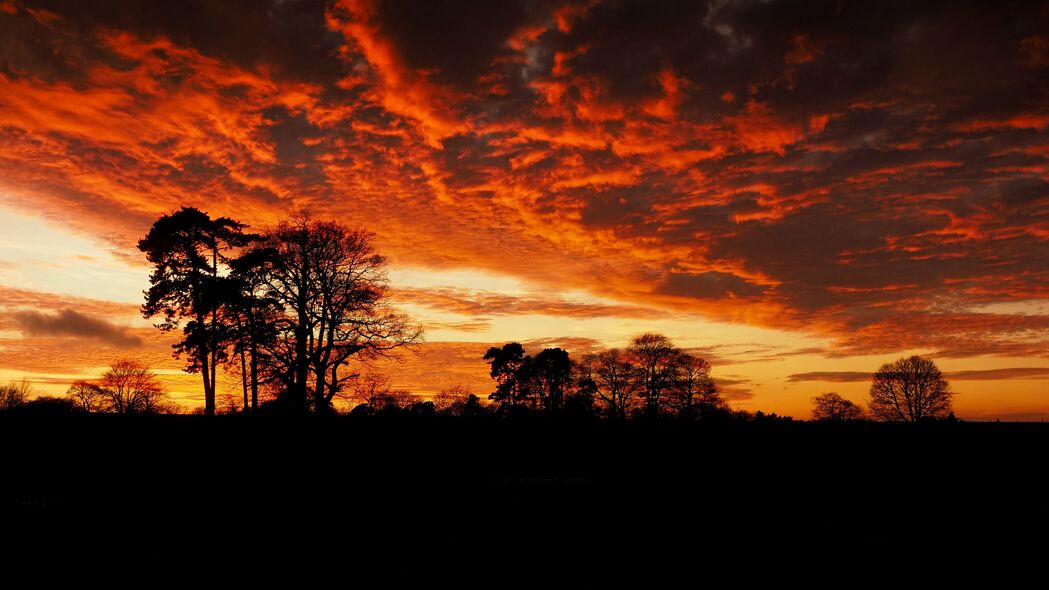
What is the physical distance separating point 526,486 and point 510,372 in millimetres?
46478

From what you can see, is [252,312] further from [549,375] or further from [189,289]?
[549,375]

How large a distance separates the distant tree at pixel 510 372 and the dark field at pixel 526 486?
41576 millimetres

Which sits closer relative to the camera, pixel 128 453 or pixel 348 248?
pixel 128 453

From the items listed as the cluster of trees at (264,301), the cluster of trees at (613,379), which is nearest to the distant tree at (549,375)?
the cluster of trees at (613,379)

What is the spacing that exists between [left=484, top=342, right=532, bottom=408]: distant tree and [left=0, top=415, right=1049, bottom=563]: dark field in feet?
136

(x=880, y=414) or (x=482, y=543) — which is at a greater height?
(x=482, y=543)

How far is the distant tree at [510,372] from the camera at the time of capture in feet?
194

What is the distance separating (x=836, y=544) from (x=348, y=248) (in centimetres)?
2664

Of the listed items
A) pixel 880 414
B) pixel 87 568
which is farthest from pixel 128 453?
pixel 880 414

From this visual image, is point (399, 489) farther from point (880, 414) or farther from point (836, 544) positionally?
point (880, 414)

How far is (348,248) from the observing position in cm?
3078

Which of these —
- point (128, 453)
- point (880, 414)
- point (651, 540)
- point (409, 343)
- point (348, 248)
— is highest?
point (348, 248)

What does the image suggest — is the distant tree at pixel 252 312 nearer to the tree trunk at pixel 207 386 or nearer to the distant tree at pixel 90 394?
the tree trunk at pixel 207 386

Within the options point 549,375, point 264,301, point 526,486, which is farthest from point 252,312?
point 549,375
